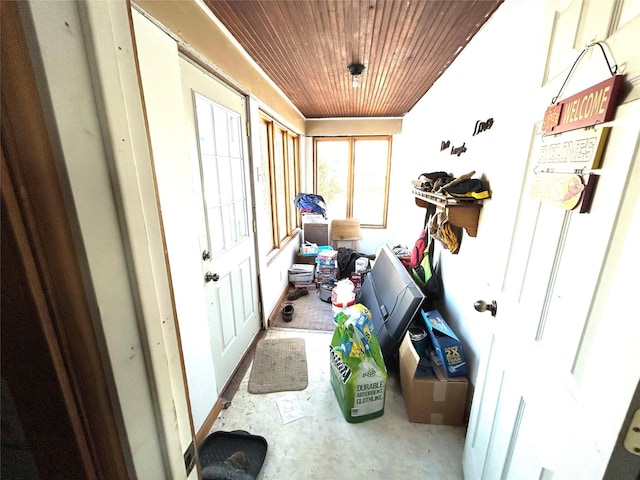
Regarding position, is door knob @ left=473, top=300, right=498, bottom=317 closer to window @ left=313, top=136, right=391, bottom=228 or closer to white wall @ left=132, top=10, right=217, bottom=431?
white wall @ left=132, top=10, right=217, bottom=431

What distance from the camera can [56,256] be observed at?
1.06ft

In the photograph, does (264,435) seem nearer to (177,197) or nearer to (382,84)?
(177,197)

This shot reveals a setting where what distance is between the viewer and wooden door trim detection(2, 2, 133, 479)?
28cm

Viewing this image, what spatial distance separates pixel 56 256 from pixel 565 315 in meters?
1.03

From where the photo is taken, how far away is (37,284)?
313 mm

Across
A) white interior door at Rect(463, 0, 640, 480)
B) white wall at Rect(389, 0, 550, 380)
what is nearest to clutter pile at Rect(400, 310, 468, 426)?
white wall at Rect(389, 0, 550, 380)

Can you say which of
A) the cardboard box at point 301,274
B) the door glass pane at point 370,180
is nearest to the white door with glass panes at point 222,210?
the cardboard box at point 301,274

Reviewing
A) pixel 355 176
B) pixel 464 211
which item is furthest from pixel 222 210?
pixel 355 176

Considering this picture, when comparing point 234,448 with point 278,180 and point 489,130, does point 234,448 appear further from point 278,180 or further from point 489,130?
point 278,180

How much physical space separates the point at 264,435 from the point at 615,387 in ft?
5.51

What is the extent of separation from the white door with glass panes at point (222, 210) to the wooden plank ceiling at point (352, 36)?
40 cm

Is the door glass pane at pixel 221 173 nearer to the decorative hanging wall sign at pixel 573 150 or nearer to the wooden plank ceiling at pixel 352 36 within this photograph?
the wooden plank ceiling at pixel 352 36

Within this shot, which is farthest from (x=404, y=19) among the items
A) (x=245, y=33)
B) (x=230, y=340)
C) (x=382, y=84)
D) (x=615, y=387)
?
(x=230, y=340)

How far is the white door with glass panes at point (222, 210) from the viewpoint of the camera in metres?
1.47
